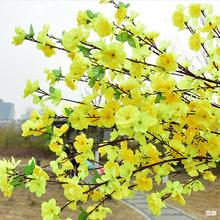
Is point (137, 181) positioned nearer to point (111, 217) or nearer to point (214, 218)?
point (111, 217)

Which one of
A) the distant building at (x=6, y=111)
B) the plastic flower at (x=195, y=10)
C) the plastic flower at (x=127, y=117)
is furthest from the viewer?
the distant building at (x=6, y=111)

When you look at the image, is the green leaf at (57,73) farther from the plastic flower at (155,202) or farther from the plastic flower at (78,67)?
the plastic flower at (155,202)

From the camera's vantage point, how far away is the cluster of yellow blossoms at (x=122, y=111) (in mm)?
1365

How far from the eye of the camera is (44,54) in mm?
1541

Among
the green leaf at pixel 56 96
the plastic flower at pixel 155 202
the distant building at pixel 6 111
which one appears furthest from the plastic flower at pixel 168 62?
the distant building at pixel 6 111

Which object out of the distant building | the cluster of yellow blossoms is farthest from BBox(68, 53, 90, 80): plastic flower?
the distant building

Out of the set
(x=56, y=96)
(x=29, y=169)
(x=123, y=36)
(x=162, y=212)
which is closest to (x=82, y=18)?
(x=123, y=36)

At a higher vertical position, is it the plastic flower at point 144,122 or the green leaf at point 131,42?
the green leaf at point 131,42

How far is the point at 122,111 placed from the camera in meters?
1.25

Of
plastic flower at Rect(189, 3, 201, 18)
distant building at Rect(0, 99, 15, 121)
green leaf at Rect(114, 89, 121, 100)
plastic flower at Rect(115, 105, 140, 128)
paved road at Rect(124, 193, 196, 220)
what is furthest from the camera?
distant building at Rect(0, 99, 15, 121)

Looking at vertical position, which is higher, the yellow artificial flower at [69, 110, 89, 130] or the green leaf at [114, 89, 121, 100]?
the green leaf at [114, 89, 121, 100]

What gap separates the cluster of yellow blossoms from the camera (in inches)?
53.7

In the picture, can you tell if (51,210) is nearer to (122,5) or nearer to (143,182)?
(143,182)

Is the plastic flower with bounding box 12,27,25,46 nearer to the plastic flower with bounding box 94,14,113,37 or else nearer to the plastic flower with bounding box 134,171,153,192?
the plastic flower with bounding box 94,14,113,37
